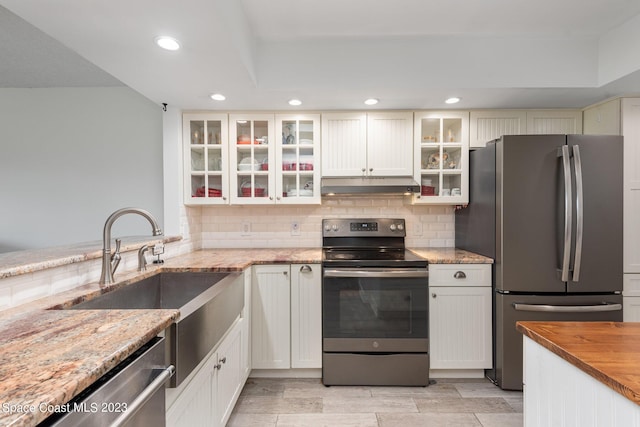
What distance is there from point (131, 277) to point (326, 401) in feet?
4.83

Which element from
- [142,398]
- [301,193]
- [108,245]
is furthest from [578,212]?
[108,245]

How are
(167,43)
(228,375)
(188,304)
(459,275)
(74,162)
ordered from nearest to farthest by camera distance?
(188,304) < (167,43) < (228,375) < (459,275) < (74,162)

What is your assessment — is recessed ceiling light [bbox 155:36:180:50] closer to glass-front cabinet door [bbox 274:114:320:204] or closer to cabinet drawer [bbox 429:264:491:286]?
glass-front cabinet door [bbox 274:114:320:204]

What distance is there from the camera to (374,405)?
203 centimetres

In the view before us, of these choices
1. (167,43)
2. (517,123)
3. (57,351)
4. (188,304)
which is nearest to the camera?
(57,351)

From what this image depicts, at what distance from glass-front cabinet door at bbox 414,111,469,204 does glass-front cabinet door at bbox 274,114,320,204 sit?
878 mm

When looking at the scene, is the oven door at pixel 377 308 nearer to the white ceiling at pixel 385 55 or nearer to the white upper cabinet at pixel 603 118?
the white ceiling at pixel 385 55

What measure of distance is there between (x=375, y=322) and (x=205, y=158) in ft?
6.41

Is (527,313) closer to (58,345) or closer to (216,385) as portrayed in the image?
(216,385)

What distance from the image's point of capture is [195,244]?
2879mm

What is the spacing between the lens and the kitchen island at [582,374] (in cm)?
72

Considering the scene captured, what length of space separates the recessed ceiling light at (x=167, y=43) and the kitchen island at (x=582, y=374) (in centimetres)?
203

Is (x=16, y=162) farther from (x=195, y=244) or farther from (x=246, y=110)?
(x=246, y=110)

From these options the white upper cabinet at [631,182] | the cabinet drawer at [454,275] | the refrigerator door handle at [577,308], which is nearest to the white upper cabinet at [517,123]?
the white upper cabinet at [631,182]
